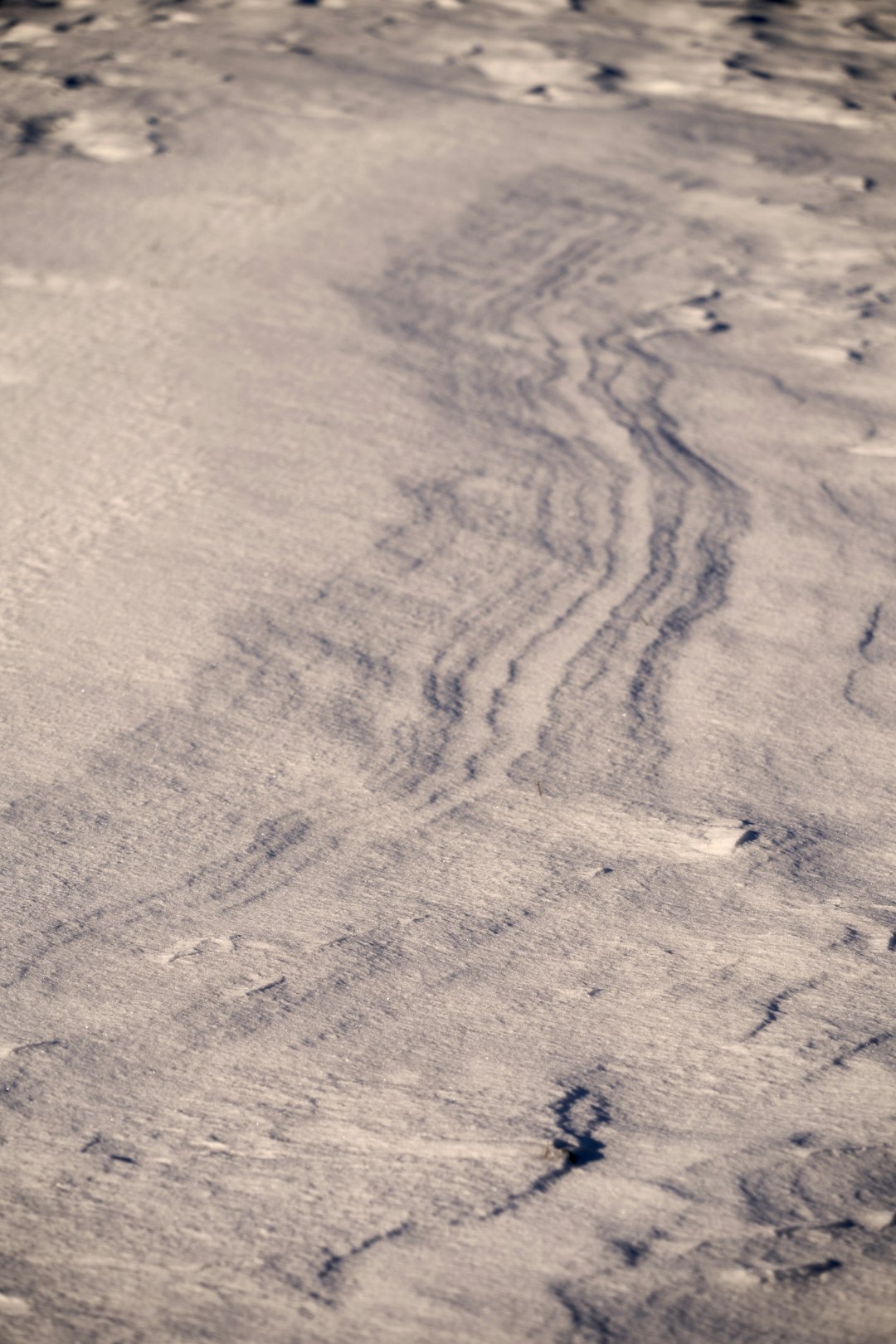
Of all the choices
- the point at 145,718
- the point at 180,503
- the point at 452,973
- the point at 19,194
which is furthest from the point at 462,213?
the point at 452,973

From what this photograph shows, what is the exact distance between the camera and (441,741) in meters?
2.52

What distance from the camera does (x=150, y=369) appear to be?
3582mm

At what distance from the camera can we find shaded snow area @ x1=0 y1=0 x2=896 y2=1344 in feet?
5.30

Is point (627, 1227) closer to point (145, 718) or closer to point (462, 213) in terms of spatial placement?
point (145, 718)

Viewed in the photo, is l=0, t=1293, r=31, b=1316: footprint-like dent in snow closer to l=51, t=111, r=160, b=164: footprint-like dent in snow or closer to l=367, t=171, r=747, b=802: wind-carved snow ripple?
l=367, t=171, r=747, b=802: wind-carved snow ripple

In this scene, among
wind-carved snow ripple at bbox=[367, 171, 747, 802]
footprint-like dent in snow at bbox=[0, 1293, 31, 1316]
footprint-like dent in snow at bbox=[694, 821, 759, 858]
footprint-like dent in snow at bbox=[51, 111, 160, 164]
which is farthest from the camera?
footprint-like dent in snow at bbox=[51, 111, 160, 164]

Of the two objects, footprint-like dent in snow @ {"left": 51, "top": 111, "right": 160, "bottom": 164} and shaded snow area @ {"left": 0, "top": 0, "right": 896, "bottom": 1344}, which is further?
footprint-like dent in snow @ {"left": 51, "top": 111, "right": 160, "bottom": 164}

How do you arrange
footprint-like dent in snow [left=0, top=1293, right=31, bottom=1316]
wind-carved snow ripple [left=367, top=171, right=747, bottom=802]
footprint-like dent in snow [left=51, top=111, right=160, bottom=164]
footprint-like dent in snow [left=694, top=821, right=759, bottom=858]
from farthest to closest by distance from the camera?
footprint-like dent in snow [left=51, top=111, right=160, bottom=164], wind-carved snow ripple [left=367, top=171, right=747, bottom=802], footprint-like dent in snow [left=694, top=821, right=759, bottom=858], footprint-like dent in snow [left=0, top=1293, right=31, bottom=1316]

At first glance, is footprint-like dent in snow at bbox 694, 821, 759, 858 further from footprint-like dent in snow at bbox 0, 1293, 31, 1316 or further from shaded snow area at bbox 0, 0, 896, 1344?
footprint-like dent in snow at bbox 0, 1293, 31, 1316

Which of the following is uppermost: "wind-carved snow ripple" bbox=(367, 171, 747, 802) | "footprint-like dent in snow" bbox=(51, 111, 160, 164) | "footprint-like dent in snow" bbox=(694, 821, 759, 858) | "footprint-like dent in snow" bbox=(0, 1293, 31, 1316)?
"footprint-like dent in snow" bbox=(51, 111, 160, 164)

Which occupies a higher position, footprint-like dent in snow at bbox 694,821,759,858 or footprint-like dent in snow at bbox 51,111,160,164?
footprint-like dent in snow at bbox 51,111,160,164

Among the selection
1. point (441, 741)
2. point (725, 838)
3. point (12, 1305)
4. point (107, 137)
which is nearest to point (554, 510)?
point (441, 741)

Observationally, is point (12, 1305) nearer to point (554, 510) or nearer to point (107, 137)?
point (554, 510)

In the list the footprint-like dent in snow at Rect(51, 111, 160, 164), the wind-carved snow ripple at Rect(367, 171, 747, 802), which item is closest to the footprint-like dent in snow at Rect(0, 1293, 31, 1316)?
the wind-carved snow ripple at Rect(367, 171, 747, 802)
